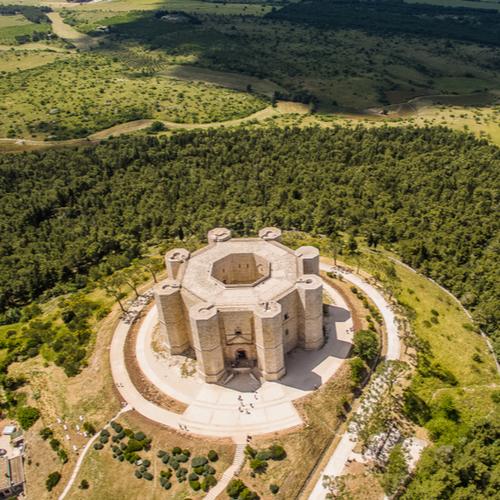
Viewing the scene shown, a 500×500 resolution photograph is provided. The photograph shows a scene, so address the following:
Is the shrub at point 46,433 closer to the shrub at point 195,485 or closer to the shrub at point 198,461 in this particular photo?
the shrub at point 198,461

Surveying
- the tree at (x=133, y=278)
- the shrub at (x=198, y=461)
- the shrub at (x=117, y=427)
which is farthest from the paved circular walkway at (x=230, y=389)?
the tree at (x=133, y=278)

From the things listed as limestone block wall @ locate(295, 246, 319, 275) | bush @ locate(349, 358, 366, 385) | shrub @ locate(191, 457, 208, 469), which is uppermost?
limestone block wall @ locate(295, 246, 319, 275)

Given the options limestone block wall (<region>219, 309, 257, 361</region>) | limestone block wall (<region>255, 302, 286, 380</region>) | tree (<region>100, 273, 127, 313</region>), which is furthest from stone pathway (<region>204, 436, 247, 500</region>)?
tree (<region>100, 273, 127, 313</region>)

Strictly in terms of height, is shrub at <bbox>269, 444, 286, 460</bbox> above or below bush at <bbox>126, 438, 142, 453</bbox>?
above

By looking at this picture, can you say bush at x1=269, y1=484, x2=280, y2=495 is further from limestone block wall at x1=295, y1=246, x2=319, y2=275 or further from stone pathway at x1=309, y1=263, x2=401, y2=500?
limestone block wall at x1=295, y1=246, x2=319, y2=275

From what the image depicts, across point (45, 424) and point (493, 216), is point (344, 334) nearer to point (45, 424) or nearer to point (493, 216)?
point (45, 424)

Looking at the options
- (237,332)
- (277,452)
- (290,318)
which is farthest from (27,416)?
(290,318)
